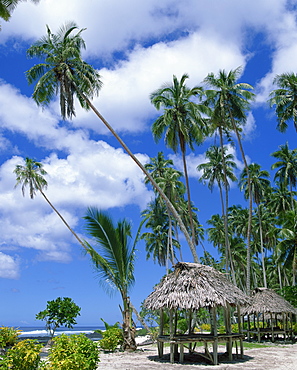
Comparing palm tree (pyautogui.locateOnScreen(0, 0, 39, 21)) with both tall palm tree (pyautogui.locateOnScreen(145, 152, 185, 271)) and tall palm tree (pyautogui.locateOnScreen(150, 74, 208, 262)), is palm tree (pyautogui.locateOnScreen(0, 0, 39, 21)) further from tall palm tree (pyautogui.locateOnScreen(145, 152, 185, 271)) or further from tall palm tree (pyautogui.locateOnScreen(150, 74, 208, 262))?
tall palm tree (pyautogui.locateOnScreen(145, 152, 185, 271))

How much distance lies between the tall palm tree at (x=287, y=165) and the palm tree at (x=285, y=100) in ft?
40.3

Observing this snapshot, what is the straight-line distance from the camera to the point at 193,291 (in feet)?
42.4

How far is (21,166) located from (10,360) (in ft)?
91.7

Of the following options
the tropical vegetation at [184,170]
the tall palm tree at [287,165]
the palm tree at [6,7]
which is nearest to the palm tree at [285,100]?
the tropical vegetation at [184,170]

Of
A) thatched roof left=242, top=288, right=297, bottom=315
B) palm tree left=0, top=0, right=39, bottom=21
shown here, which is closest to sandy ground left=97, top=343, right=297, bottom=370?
thatched roof left=242, top=288, right=297, bottom=315

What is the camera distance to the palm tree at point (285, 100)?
88.1ft

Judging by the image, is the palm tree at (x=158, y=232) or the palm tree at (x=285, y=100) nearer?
the palm tree at (x=285, y=100)

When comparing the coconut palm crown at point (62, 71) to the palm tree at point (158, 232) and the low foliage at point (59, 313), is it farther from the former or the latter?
the palm tree at point (158, 232)

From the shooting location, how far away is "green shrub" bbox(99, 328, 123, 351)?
16344mm

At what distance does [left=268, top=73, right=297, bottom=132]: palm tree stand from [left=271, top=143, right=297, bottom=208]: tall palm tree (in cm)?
1229

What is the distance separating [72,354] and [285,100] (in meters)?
24.2

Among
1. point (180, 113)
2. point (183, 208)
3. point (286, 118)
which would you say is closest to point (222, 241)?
point (183, 208)

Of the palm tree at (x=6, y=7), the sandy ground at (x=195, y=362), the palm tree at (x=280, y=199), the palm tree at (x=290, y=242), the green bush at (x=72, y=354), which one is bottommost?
the sandy ground at (x=195, y=362)

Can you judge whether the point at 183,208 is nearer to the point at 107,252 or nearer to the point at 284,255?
the point at 284,255
